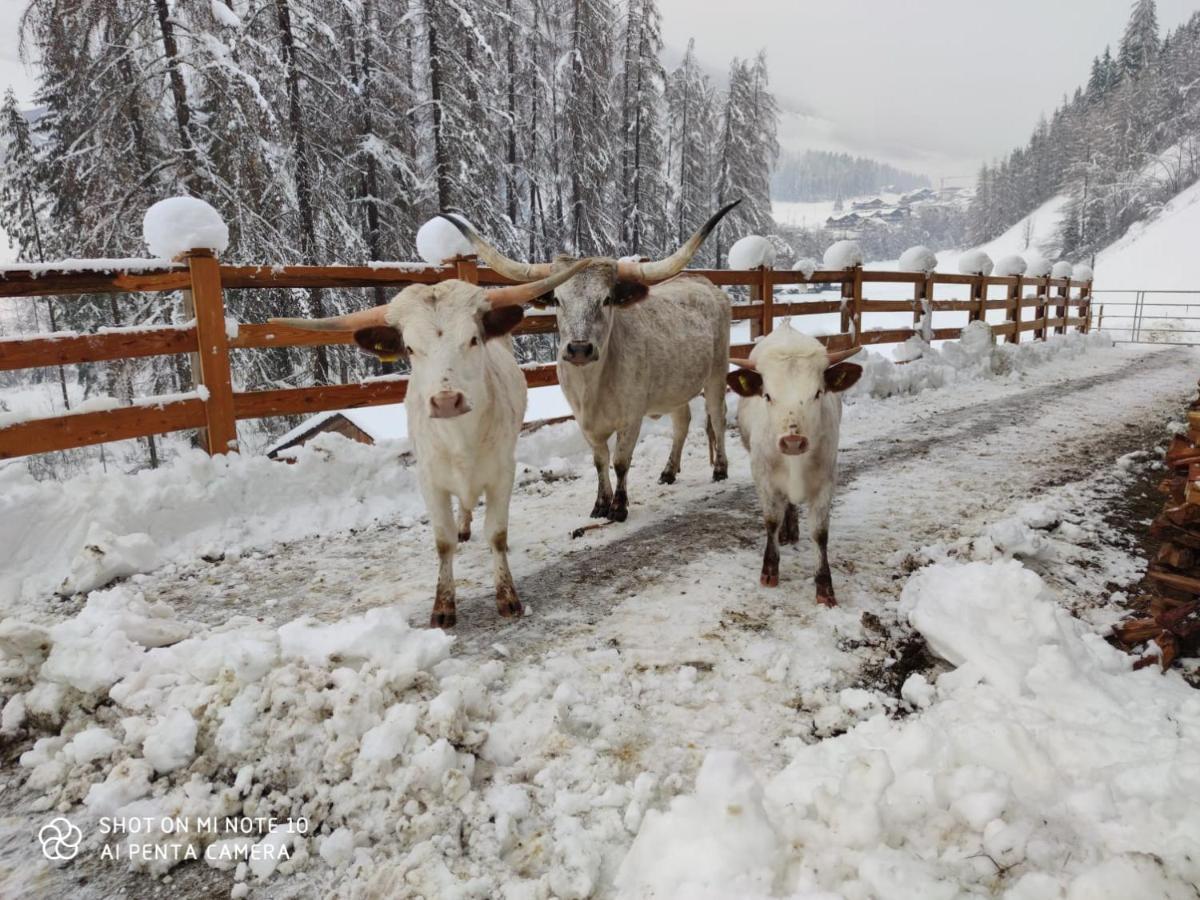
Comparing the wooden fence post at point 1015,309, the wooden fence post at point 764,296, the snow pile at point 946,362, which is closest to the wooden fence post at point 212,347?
the wooden fence post at point 764,296

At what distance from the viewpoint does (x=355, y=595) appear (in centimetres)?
381

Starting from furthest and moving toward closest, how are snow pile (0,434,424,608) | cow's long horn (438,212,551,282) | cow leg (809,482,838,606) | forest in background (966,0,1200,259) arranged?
1. forest in background (966,0,1200,259)
2. cow's long horn (438,212,551,282)
3. snow pile (0,434,424,608)
4. cow leg (809,482,838,606)

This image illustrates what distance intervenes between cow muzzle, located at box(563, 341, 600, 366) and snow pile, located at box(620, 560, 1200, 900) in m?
2.81

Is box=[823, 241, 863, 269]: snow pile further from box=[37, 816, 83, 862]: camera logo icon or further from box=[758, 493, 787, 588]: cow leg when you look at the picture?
box=[37, 816, 83, 862]: camera logo icon

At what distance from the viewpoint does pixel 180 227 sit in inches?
196

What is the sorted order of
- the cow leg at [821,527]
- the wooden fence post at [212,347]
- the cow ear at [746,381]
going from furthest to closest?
the wooden fence post at [212,347]
the cow ear at [746,381]
the cow leg at [821,527]

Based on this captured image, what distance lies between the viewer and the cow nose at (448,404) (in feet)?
9.16

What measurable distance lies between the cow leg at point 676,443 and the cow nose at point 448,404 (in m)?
3.51

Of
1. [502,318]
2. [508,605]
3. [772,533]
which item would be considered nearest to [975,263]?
[772,533]

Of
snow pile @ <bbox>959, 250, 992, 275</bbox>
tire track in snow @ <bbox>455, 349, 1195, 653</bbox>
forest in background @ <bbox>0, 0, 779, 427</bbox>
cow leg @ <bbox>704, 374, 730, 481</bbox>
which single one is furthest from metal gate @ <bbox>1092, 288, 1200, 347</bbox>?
cow leg @ <bbox>704, 374, 730, 481</bbox>

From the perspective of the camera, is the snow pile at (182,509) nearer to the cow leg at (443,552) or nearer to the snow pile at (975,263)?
the cow leg at (443,552)

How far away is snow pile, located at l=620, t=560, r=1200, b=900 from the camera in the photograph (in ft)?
Result: 5.46

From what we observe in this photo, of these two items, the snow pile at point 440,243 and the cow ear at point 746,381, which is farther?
the snow pile at point 440,243

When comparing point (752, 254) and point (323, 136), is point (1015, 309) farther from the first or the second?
point (323, 136)
